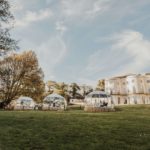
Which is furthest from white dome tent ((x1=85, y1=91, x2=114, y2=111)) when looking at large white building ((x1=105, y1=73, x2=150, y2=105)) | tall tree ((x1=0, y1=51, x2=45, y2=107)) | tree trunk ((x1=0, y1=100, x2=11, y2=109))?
large white building ((x1=105, y1=73, x2=150, y2=105))

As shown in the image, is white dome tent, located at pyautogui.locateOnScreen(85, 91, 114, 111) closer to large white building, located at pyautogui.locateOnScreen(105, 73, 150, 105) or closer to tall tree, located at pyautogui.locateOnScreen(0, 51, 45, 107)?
tall tree, located at pyautogui.locateOnScreen(0, 51, 45, 107)

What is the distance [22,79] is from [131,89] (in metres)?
46.4

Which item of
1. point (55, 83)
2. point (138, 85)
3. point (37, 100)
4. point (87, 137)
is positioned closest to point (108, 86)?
point (138, 85)

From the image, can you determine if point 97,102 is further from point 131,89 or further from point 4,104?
point 131,89

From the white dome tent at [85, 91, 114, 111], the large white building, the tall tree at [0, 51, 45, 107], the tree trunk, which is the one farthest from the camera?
the large white building

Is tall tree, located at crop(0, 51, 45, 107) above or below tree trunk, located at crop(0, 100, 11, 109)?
above

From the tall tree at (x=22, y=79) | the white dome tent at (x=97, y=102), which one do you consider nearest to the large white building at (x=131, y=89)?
the white dome tent at (x=97, y=102)

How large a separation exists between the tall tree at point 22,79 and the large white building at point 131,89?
39.8 m

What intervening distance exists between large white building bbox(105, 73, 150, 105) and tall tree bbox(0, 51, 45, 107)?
39.8 metres

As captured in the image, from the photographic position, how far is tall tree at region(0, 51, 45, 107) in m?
58.3

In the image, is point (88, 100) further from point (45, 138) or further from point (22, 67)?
point (45, 138)

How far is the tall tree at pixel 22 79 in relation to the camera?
191ft

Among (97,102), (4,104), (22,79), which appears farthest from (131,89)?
(4,104)

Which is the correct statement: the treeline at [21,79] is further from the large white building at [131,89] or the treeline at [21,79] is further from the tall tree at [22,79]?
the large white building at [131,89]
